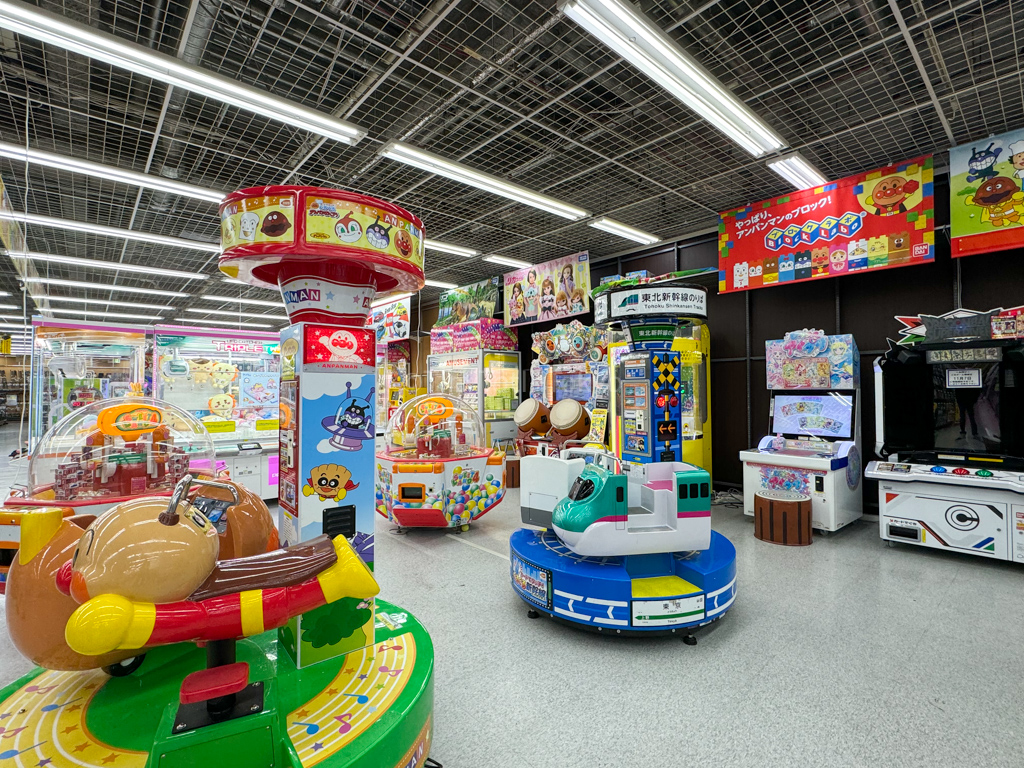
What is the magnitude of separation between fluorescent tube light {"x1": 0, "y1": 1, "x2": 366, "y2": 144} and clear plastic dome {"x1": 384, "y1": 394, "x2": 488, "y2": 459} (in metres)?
3.00

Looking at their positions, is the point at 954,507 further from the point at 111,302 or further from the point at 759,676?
the point at 111,302

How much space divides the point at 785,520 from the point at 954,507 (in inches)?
51.8

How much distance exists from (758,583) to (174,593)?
13.1 feet

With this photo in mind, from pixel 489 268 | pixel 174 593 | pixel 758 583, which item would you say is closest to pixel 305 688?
pixel 174 593

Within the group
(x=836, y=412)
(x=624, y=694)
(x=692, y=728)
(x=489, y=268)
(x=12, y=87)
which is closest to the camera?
(x=692, y=728)

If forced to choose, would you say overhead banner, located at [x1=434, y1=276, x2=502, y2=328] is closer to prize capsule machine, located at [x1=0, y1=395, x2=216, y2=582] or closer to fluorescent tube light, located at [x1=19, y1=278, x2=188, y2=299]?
fluorescent tube light, located at [x1=19, y1=278, x2=188, y2=299]

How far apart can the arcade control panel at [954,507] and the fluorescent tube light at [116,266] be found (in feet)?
36.9

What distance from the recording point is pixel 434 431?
5703mm

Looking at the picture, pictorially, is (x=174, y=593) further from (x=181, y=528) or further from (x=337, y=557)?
(x=337, y=557)

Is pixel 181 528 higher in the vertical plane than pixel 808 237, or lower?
lower

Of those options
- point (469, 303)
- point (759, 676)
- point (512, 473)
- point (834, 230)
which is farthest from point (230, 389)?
point (834, 230)

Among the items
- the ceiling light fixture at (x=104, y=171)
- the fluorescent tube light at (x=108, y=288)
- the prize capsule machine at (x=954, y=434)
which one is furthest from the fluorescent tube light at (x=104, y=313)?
the prize capsule machine at (x=954, y=434)

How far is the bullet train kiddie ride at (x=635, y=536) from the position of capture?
3.07 meters

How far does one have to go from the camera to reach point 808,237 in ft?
18.4
